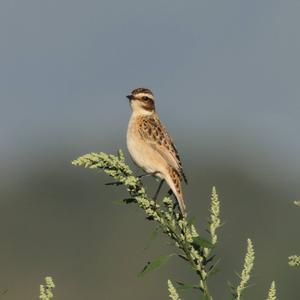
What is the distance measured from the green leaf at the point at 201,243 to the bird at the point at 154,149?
20.5 ft

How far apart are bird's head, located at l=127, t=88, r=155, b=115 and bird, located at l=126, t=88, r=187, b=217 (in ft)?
0.15

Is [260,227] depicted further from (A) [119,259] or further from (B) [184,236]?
(B) [184,236]

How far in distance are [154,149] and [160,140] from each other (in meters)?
0.22

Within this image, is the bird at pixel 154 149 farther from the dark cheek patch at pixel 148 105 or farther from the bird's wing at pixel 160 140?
the dark cheek patch at pixel 148 105

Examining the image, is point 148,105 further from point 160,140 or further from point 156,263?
point 156,263

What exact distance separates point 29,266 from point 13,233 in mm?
19757

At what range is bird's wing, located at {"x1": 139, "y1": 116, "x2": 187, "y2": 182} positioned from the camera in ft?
44.2

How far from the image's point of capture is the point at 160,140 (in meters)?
14.0

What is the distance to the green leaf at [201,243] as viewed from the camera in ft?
20.0

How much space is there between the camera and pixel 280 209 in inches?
6688

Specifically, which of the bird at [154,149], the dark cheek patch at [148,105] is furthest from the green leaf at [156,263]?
the dark cheek patch at [148,105]

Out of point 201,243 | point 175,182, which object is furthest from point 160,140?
point 201,243

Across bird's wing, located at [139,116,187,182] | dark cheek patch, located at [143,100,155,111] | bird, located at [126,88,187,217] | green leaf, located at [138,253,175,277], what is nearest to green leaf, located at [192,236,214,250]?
green leaf, located at [138,253,175,277]

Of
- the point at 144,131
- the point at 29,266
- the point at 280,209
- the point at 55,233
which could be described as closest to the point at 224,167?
the point at 280,209
